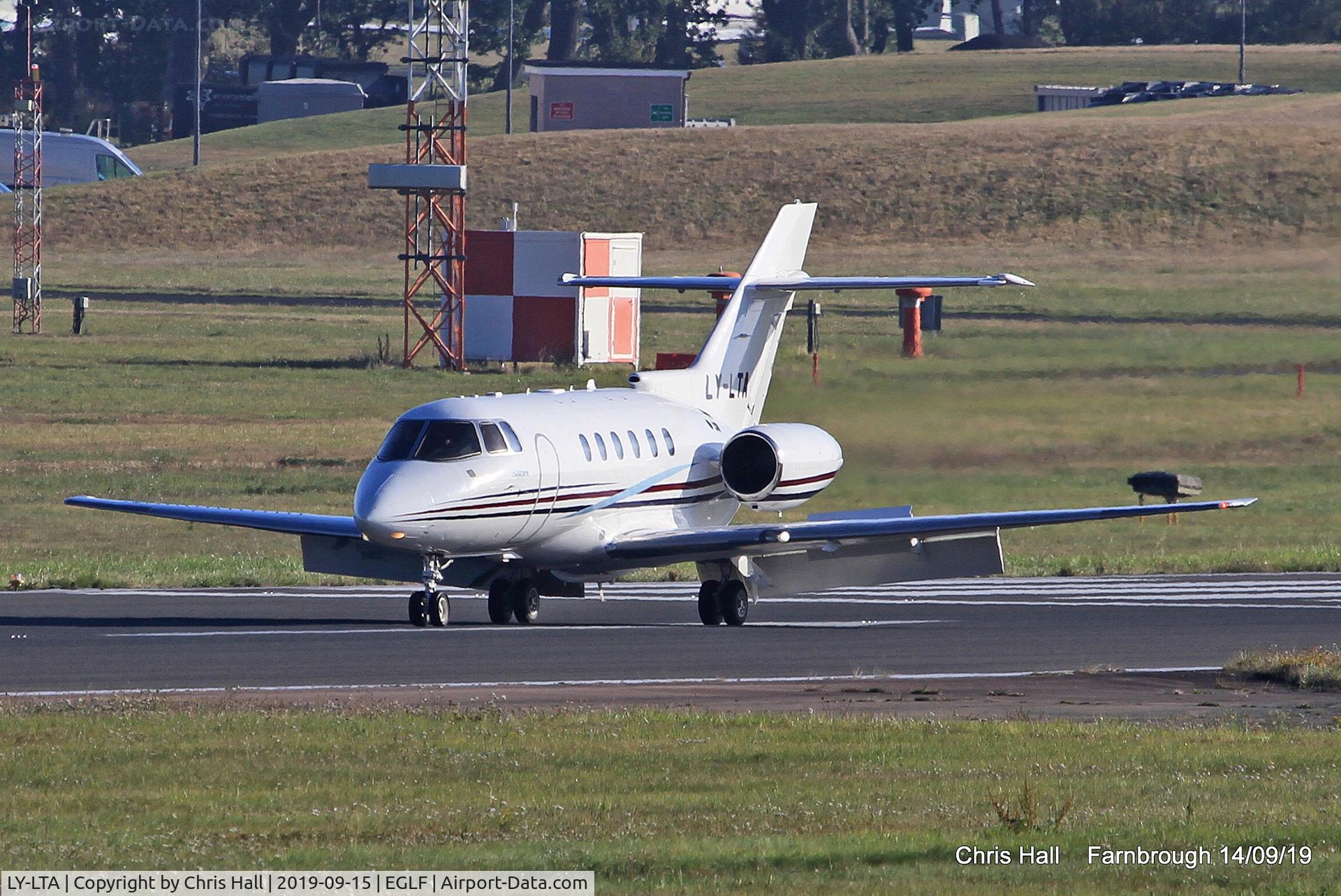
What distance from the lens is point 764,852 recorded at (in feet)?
35.9

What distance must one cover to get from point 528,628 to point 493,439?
7.85ft

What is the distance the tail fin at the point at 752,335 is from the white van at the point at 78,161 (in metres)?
89.2

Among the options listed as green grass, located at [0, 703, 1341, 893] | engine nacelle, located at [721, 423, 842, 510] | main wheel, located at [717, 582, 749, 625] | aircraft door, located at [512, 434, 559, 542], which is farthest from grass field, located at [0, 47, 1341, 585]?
green grass, located at [0, 703, 1341, 893]

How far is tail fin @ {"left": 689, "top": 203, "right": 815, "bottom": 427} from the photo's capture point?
2823 cm

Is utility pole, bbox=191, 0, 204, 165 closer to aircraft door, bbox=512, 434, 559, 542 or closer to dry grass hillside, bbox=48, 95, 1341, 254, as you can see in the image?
dry grass hillside, bbox=48, 95, 1341, 254

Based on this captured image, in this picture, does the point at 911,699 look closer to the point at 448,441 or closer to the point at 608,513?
the point at 448,441

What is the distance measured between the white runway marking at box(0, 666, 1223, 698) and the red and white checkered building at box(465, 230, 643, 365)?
132ft

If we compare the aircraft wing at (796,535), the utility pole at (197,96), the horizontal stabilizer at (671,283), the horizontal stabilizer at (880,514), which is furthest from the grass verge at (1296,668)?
the utility pole at (197,96)

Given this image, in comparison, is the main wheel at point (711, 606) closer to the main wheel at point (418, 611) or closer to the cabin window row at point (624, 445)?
the cabin window row at point (624, 445)

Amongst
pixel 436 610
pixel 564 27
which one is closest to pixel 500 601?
pixel 436 610

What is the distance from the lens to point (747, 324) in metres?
28.9

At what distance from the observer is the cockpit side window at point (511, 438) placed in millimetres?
23375

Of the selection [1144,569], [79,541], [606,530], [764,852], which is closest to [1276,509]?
[1144,569]

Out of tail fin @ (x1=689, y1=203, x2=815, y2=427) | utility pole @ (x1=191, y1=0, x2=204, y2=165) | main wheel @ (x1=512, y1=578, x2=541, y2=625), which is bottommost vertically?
main wheel @ (x1=512, y1=578, x2=541, y2=625)
